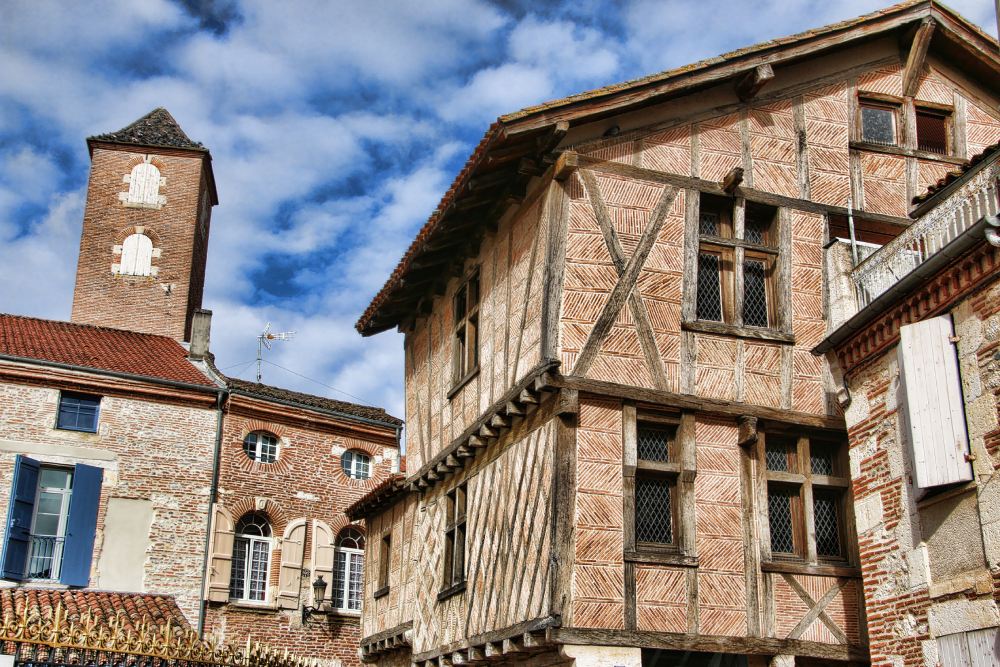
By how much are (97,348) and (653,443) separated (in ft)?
52.6

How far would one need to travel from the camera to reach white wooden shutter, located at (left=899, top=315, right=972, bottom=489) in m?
8.70

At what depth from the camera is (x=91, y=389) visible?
21.4m

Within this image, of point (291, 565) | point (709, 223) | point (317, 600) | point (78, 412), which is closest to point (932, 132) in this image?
point (709, 223)

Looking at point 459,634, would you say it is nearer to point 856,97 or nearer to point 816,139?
point 816,139

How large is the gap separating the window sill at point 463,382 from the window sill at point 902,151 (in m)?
5.63

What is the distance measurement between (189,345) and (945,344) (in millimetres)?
21096

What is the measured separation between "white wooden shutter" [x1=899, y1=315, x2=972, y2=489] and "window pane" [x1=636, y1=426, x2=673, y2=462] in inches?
112

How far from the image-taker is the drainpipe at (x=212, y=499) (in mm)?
21266

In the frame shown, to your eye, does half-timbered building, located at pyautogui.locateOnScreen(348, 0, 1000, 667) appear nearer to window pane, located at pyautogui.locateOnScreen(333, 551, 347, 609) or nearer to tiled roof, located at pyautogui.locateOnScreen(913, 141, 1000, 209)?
tiled roof, located at pyautogui.locateOnScreen(913, 141, 1000, 209)

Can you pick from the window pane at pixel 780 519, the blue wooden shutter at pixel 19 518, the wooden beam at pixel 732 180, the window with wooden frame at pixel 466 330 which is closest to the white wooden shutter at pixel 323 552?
the blue wooden shutter at pixel 19 518

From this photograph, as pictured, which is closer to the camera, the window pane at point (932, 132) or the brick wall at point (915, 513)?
the brick wall at point (915, 513)

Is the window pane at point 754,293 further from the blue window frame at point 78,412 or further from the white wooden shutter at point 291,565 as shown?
the blue window frame at point 78,412

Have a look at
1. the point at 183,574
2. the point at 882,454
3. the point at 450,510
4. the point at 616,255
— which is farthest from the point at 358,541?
the point at 882,454

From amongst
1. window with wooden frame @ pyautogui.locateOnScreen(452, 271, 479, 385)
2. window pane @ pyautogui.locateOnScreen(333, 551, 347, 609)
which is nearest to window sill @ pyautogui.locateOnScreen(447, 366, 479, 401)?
window with wooden frame @ pyautogui.locateOnScreen(452, 271, 479, 385)
